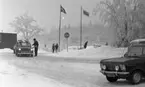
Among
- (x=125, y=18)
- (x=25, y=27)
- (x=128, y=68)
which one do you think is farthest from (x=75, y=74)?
(x=25, y=27)

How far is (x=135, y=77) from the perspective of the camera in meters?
11.3

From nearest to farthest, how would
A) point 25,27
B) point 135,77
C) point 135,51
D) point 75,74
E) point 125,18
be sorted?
point 135,77 < point 135,51 < point 75,74 < point 125,18 < point 25,27

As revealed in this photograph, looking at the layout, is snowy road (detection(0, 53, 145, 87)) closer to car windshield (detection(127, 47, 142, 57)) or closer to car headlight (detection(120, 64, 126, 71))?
car headlight (detection(120, 64, 126, 71))

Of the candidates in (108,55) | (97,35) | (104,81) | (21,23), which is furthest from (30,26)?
(104,81)

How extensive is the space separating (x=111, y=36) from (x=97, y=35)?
7818 cm

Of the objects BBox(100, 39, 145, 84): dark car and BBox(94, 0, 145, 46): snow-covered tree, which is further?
BBox(94, 0, 145, 46): snow-covered tree

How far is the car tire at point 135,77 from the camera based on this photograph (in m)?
11.2

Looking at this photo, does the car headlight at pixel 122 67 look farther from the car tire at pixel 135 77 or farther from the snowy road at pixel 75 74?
the snowy road at pixel 75 74

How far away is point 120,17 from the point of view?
117 feet

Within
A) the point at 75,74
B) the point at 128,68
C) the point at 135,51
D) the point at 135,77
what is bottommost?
the point at 75,74

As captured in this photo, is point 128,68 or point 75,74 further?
point 75,74

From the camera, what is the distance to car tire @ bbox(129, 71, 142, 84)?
11210 millimetres

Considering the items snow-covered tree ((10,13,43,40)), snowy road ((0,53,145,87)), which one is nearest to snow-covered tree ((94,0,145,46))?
snowy road ((0,53,145,87))

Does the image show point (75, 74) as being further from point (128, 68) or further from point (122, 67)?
point (128, 68)
